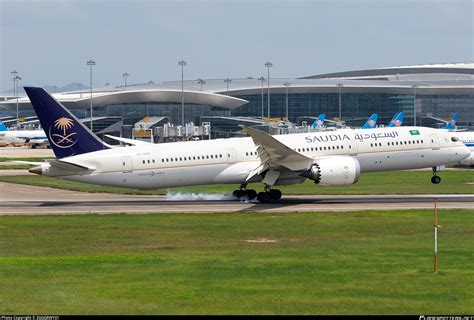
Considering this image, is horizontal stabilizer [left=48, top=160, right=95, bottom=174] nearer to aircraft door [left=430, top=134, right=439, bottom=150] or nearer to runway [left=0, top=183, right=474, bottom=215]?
runway [left=0, top=183, right=474, bottom=215]

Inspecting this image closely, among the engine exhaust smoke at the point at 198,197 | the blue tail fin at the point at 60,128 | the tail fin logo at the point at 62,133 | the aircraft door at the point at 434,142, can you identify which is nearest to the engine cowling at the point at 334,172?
the engine exhaust smoke at the point at 198,197

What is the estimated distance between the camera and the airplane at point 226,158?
51688mm

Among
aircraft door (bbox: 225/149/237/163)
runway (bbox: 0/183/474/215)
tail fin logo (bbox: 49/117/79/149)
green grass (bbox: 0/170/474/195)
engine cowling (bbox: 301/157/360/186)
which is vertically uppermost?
tail fin logo (bbox: 49/117/79/149)

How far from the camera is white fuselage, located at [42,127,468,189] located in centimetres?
5266

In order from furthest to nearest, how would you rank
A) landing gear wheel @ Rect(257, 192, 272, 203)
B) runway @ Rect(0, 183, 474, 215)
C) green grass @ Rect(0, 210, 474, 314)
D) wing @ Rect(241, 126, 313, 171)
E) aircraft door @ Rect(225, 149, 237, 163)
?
aircraft door @ Rect(225, 149, 237, 163) < landing gear wheel @ Rect(257, 192, 272, 203) < wing @ Rect(241, 126, 313, 171) < runway @ Rect(0, 183, 474, 215) < green grass @ Rect(0, 210, 474, 314)

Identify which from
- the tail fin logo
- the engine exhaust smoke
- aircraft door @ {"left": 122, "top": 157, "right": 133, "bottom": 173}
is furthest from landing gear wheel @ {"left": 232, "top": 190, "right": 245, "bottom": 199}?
the tail fin logo

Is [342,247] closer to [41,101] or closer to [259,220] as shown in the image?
[259,220]

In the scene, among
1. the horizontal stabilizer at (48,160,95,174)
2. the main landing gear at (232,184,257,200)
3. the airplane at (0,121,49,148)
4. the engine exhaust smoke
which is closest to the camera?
the horizontal stabilizer at (48,160,95,174)

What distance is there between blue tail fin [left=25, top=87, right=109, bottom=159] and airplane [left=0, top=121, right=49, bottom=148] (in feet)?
A: 410

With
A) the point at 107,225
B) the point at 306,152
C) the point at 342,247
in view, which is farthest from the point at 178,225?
the point at 306,152

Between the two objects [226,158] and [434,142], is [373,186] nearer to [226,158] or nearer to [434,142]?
[434,142]

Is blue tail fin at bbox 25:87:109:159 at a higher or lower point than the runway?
higher

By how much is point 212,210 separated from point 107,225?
27.6 ft

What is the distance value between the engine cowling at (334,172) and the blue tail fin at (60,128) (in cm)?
1308
